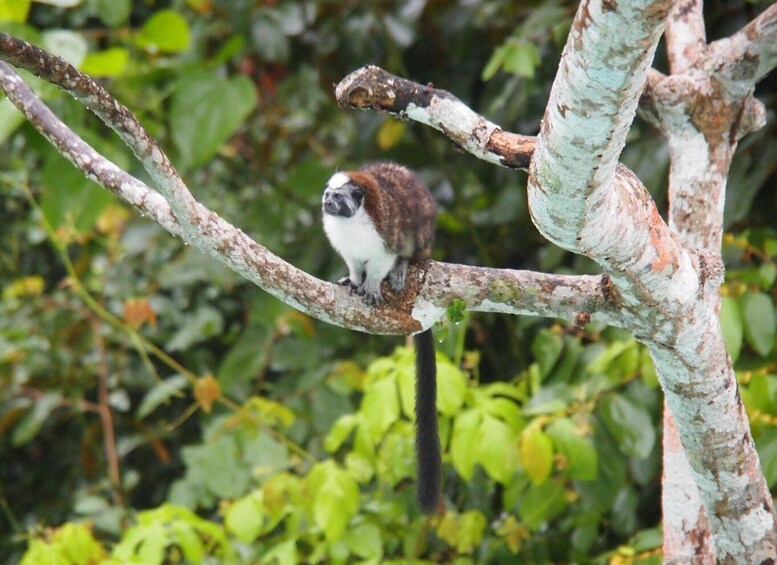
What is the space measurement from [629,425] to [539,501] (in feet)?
1.44

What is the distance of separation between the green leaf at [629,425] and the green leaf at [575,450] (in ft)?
0.28

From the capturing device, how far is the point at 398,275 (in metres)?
2.25

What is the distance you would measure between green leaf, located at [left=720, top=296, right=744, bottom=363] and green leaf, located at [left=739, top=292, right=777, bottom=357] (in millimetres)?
78

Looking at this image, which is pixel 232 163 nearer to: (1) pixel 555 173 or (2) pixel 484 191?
(2) pixel 484 191

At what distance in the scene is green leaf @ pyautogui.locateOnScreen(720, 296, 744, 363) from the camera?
2.37 metres

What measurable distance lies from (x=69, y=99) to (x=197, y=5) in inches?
47.5

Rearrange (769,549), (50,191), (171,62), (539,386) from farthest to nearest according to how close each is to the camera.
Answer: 1. (171,62)
2. (50,191)
3. (539,386)
4. (769,549)

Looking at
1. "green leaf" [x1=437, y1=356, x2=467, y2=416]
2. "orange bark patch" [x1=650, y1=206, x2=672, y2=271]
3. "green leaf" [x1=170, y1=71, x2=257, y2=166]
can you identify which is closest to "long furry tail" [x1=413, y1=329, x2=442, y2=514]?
"green leaf" [x1=437, y1=356, x2=467, y2=416]

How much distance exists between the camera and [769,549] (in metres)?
Answer: 2.07

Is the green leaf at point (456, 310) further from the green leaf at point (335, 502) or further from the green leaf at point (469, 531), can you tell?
the green leaf at point (469, 531)

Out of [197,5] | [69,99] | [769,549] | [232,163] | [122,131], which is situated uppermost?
[197,5]

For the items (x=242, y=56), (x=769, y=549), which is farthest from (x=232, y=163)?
(x=769, y=549)

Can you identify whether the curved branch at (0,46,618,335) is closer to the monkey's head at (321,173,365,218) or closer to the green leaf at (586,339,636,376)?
the monkey's head at (321,173,365,218)

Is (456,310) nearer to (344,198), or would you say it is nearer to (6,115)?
(344,198)
